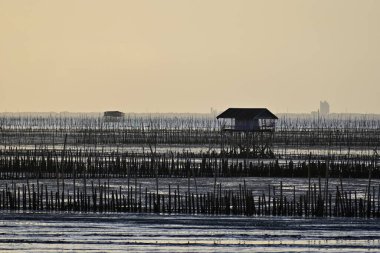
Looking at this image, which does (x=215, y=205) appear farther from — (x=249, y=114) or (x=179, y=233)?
(x=249, y=114)

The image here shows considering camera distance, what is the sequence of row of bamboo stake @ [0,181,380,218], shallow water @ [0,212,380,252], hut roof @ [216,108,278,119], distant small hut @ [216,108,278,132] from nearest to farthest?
shallow water @ [0,212,380,252], row of bamboo stake @ [0,181,380,218], distant small hut @ [216,108,278,132], hut roof @ [216,108,278,119]

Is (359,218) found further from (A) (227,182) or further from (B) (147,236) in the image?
(A) (227,182)

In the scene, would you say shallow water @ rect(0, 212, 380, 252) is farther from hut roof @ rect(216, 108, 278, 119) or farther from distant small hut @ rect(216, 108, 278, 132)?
hut roof @ rect(216, 108, 278, 119)

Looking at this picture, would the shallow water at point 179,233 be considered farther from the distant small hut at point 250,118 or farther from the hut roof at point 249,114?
the hut roof at point 249,114

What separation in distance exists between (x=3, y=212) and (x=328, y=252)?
511 inches

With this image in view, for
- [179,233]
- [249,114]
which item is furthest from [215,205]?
[249,114]

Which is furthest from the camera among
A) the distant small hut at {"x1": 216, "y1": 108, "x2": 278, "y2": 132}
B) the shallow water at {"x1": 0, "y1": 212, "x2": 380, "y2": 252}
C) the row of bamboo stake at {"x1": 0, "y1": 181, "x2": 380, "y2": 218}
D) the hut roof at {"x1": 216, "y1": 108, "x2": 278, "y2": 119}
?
the hut roof at {"x1": 216, "y1": 108, "x2": 278, "y2": 119}

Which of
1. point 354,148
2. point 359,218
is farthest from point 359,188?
point 354,148

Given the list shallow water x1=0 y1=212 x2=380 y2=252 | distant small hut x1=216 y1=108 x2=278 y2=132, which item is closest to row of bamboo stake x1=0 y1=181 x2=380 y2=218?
shallow water x1=0 y1=212 x2=380 y2=252

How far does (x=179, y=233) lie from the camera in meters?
32.1

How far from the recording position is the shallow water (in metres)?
29.3

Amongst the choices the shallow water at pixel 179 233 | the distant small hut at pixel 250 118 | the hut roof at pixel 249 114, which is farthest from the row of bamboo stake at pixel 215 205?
the hut roof at pixel 249 114

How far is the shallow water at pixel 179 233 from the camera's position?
29.3 meters

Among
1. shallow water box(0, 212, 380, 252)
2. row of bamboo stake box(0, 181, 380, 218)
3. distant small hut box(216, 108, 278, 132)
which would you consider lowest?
shallow water box(0, 212, 380, 252)
